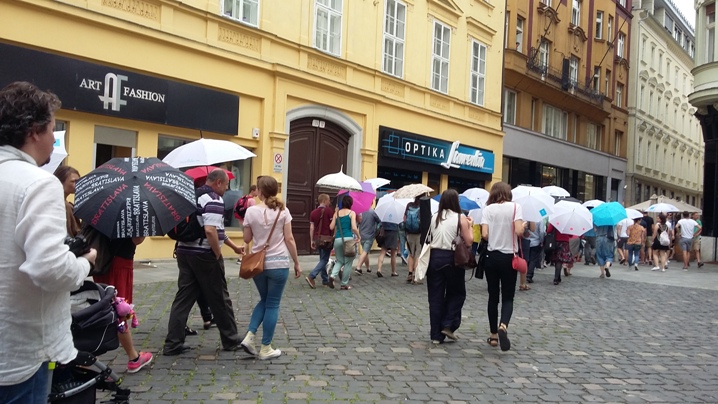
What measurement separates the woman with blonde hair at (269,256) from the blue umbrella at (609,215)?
491 inches

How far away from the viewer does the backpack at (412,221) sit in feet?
45.3

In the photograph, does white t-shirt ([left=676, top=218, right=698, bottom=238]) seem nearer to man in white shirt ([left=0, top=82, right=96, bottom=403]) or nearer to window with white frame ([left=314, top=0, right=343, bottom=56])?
window with white frame ([left=314, top=0, right=343, bottom=56])

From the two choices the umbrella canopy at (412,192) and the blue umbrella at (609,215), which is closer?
the umbrella canopy at (412,192)

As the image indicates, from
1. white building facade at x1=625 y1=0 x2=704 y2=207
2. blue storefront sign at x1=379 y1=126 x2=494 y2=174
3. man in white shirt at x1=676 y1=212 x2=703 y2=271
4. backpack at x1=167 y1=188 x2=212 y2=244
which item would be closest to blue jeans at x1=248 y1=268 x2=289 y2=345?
backpack at x1=167 y1=188 x2=212 y2=244

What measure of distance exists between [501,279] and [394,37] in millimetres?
15281

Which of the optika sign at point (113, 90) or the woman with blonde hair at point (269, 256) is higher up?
the optika sign at point (113, 90)

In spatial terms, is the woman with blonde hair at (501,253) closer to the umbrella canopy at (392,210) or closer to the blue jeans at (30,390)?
the blue jeans at (30,390)

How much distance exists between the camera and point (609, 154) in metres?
40.6

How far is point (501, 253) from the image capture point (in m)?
7.45

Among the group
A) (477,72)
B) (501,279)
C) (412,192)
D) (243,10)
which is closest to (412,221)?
(412,192)

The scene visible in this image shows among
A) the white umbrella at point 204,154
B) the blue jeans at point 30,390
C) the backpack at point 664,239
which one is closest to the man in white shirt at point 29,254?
the blue jeans at point 30,390

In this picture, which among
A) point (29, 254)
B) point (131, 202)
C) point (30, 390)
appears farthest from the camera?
point (131, 202)

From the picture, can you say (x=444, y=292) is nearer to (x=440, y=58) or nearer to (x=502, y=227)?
(x=502, y=227)

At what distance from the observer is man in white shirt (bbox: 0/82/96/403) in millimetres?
2424
